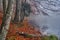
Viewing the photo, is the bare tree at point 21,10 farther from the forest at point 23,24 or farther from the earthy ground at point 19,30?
the earthy ground at point 19,30

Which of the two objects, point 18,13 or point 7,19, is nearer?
point 7,19

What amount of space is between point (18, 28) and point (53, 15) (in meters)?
1.59

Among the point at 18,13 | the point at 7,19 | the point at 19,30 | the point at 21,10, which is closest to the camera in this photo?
the point at 7,19

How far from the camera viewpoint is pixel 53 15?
7383mm

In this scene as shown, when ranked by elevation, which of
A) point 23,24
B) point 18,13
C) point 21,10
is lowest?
point 23,24

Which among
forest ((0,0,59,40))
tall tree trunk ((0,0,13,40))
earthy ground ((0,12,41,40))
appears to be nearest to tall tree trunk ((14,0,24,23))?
forest ((0,0,59,40))

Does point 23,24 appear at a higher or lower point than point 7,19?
lower

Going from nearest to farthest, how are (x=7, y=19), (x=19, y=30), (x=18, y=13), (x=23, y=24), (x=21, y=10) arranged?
1. (x=7, y=19)
2. (x=19, y=30)
3. (x=23, y=24)
4. (x=18, y=13)
5. (x=21, y=10)

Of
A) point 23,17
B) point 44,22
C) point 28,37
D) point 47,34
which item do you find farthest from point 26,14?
point 28,37

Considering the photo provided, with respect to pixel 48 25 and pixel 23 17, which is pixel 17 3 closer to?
pixel 23 17

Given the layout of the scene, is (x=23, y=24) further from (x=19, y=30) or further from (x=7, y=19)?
(x=7, y=19)

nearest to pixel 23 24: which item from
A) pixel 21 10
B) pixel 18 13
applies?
pixel 18 13

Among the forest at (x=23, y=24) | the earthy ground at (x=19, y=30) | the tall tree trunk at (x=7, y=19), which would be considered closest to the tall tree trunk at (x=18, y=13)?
the forest at (x=23, y=24)

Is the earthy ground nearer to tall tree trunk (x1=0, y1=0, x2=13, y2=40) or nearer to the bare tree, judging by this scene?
the bare tree
